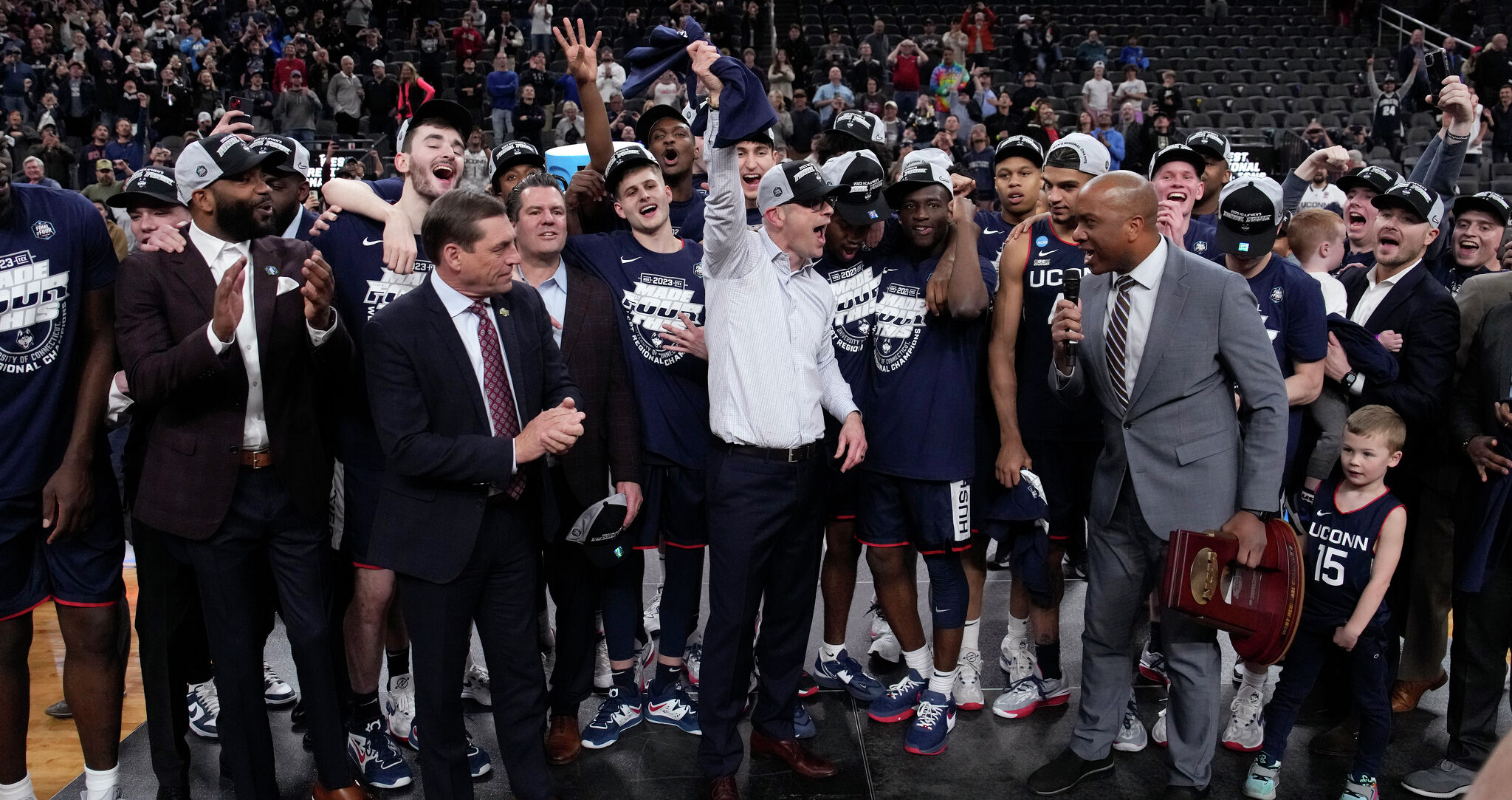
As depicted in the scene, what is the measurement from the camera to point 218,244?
11.2 feet

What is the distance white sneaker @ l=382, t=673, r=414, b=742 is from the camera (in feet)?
13.8

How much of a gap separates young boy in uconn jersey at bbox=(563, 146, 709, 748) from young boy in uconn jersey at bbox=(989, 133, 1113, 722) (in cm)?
109

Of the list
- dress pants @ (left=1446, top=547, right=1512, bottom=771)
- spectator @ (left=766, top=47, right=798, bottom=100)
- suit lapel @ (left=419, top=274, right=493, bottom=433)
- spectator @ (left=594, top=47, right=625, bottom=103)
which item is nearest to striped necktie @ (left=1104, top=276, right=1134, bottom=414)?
dress pants @ (left=1446, top=547, right=1512, bottom=771)

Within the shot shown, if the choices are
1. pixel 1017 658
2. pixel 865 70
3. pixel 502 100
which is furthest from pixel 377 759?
pixel 865 70

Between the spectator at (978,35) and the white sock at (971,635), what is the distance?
15462 millimetres

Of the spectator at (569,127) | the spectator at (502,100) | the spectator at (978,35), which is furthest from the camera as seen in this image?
the spectator at (978,35)

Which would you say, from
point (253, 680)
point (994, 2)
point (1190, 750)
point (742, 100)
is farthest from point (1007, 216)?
point (994, 2)

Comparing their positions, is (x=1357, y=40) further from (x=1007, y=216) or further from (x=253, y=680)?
(x=253, y=680)

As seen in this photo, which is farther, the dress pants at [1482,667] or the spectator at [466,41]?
the spectator at [466,41]

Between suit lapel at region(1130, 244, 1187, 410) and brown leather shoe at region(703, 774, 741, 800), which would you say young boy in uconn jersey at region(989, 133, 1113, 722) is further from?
brown leather shoe at region(703, 774, 741, 800)

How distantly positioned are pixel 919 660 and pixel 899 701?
0.20 m

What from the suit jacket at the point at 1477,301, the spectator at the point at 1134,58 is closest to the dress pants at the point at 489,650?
the suit jacket at the point at 1477,301

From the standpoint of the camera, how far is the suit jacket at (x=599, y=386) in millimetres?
3900

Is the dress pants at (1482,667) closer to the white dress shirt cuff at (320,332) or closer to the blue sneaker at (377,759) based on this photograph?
the blue sneaker at (377,759)
